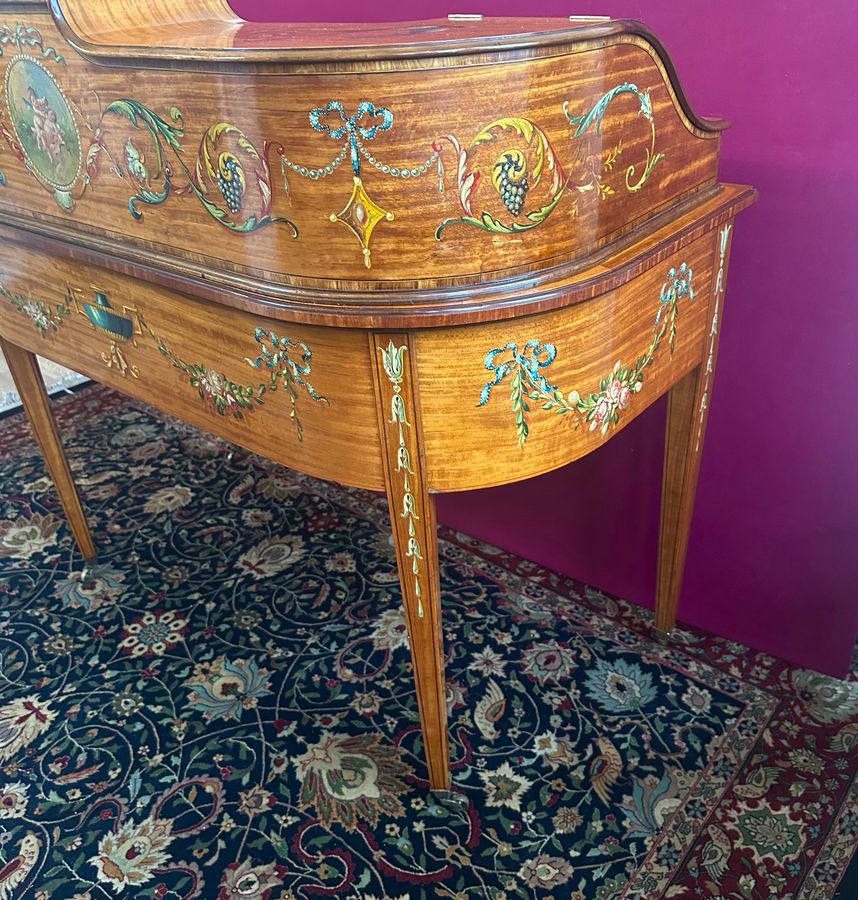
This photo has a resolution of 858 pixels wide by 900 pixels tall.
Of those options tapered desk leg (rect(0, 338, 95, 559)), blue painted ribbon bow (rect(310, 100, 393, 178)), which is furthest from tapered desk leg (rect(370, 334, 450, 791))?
tapered desk leg (rect(0, 338, 95, 559))

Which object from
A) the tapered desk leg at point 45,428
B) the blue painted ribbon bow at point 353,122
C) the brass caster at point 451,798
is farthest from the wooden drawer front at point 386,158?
the brass caster at point 451,798

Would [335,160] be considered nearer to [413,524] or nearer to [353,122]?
[353,122]

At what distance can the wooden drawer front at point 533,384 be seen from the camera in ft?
3.09

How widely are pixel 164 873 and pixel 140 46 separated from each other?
122 centimetres

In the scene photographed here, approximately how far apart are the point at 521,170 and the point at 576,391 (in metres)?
0.29

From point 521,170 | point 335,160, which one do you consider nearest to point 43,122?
point 335,160

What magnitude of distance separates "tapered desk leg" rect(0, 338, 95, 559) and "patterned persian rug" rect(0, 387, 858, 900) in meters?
0.12

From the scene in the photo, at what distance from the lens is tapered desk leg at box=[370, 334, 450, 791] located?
940mm

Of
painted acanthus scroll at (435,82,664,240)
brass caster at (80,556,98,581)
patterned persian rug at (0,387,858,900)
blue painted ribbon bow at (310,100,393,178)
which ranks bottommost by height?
brass caster at (80,556,98,581)

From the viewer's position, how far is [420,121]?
2.65 feet

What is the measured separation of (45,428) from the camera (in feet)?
6.12

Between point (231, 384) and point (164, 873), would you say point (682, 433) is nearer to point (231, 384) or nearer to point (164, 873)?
point (231, 384)

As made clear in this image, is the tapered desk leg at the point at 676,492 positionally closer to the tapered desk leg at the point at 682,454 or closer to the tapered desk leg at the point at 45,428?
the tapered desk leg at the point at 682,454

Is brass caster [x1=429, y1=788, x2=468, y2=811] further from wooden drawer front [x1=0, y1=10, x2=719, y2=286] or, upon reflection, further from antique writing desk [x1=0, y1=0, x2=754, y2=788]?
wooden drawer front [x1=0, y1=10, x2=719, y2=286]
